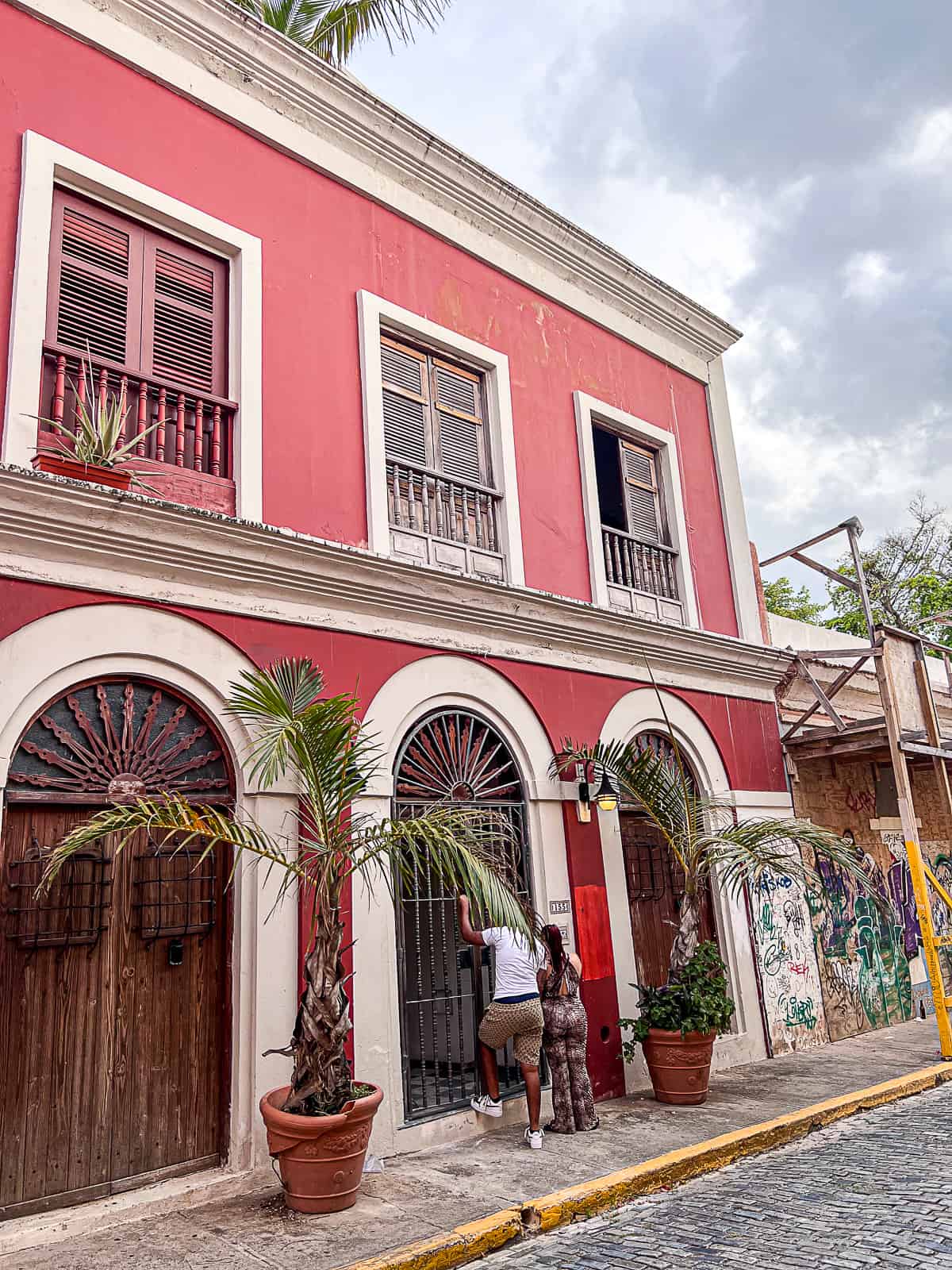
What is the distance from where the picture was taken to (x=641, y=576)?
9.79 metres

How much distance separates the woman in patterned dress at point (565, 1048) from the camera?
6.48 m

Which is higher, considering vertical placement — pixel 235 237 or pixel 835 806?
pixel 235 237

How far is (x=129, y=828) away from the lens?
470 cm

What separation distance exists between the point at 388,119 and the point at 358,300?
1.76 metres

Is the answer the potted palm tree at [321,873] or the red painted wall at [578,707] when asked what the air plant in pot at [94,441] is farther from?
the potted palm tree at [321,873]

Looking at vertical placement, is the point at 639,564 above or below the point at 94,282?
below

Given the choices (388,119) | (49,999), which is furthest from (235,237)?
(49,999)

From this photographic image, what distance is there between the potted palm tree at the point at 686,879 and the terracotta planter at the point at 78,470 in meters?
4.15

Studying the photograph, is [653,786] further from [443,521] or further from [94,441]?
[94,441]

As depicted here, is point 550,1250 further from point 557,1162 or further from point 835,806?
point 835,806

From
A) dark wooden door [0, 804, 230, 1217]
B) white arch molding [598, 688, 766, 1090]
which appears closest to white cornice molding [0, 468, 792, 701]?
white arch molding [598, 688, 766, 1090]

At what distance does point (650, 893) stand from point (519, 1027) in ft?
8.56

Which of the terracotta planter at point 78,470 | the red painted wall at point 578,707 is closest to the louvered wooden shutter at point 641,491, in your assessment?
Answer: the red painted wall at point 578,707

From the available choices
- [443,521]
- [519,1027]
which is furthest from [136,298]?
[519,1027]
